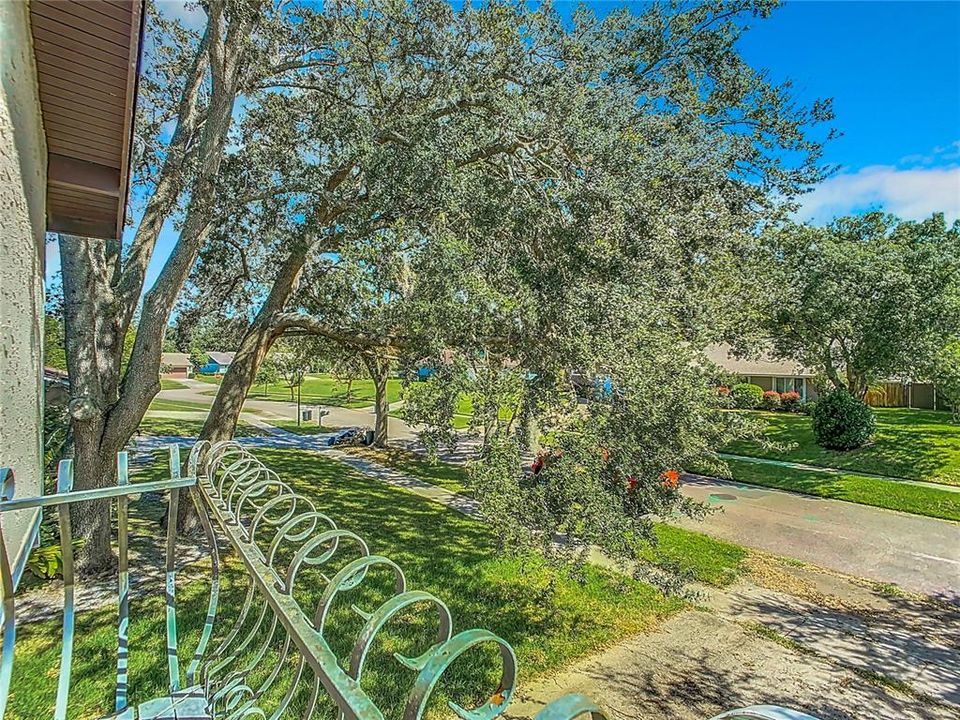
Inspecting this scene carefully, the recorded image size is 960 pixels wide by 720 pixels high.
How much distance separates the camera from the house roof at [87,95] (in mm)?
1932

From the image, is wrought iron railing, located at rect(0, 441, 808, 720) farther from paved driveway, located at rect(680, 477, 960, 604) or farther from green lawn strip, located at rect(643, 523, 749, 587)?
paved driveway, located at rect(680, 477, 960, 604)

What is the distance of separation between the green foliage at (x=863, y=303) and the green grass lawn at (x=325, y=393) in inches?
677

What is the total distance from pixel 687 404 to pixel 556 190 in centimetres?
294

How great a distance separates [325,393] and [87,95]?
35239 millimetres

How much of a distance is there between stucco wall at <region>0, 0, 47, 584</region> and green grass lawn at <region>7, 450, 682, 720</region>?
233 cm

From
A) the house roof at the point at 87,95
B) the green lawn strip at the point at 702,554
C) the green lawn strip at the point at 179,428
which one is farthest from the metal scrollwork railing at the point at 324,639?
the green lawn strip at the point at 179,428

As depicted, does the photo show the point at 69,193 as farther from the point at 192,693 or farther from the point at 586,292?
the point at 586,292

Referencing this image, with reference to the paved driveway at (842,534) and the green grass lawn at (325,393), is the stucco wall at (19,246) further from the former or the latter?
the green grass lawn at (325,393)

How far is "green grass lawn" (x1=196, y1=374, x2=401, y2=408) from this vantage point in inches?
1105

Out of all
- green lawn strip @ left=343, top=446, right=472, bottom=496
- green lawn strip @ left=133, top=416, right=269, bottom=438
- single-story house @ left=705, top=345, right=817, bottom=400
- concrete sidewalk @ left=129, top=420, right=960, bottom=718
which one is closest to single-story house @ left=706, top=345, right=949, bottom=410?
single-story house @ left=705, top=345, right=817, bottom=400

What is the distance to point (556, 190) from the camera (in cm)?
588

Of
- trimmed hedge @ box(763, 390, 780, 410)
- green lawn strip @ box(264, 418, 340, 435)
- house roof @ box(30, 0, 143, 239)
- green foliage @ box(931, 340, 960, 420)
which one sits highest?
house roof @ box(30, 0, 143, 239)

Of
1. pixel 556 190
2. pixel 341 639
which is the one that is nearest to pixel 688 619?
pixel 341 639

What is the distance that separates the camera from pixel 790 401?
71.5ft
